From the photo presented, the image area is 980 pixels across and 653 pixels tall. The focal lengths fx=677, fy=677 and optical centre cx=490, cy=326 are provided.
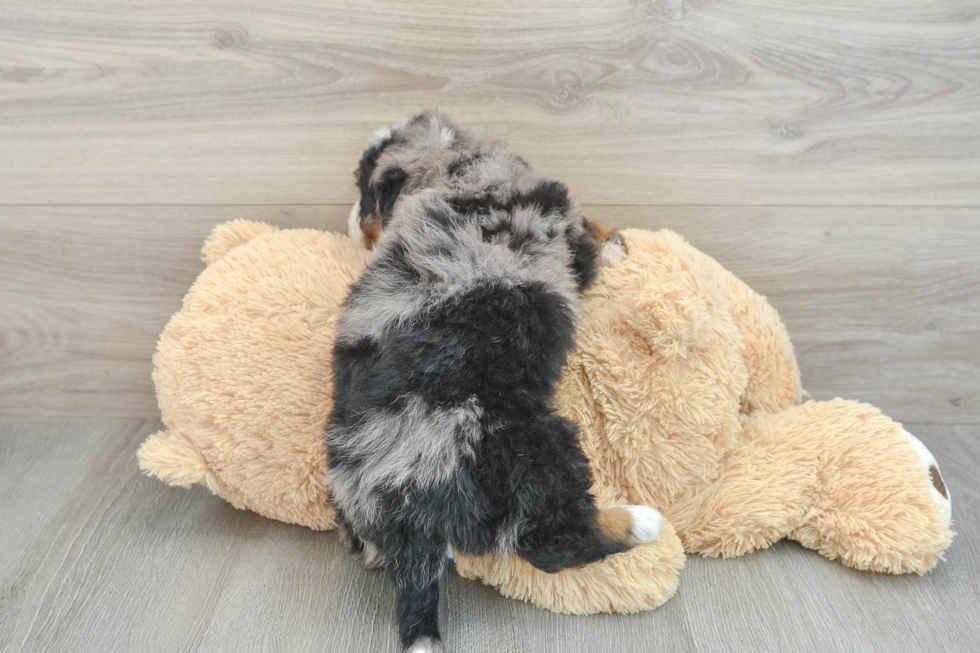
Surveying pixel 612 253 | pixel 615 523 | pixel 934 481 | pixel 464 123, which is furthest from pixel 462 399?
pixel 934 481

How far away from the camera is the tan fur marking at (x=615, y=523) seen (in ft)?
2.42

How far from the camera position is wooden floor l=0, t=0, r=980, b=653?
1.04m

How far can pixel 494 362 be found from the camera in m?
0.73

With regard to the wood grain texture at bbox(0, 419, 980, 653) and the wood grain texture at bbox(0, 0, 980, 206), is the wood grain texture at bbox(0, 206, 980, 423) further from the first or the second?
the wood grain texture at bbox(0, 419, 980, 653)

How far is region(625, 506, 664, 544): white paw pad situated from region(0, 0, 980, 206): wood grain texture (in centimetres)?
56

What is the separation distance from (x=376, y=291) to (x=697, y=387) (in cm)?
42

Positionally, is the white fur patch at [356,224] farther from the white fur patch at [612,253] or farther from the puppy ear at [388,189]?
the white fur patch at [612,253]

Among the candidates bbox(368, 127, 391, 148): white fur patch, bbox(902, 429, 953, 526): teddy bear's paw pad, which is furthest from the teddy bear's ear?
bbox(902, 429, 953, 526): teddy bear's paw pad

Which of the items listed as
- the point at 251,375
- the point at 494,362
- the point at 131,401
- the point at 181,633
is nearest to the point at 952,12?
the point at 494,362

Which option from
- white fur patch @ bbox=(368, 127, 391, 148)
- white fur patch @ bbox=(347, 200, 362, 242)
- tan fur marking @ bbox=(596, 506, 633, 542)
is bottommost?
tan fur marking @ bbox=(596, 506, 633, 542)

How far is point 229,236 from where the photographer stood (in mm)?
1091

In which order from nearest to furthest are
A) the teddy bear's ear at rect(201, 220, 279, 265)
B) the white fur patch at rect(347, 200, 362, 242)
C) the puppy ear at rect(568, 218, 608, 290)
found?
the puppy ear at rect(568, 218, 608, 290)
the white fur patch at rect(347, 200, 362, 242)
the teddy bear's ear at rect(201, 220, 279, 265)

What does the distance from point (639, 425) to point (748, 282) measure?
47cm

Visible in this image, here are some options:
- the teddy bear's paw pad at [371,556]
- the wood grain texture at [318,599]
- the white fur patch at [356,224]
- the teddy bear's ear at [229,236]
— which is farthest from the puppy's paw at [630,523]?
the teddy bear's ear at [229,236]
